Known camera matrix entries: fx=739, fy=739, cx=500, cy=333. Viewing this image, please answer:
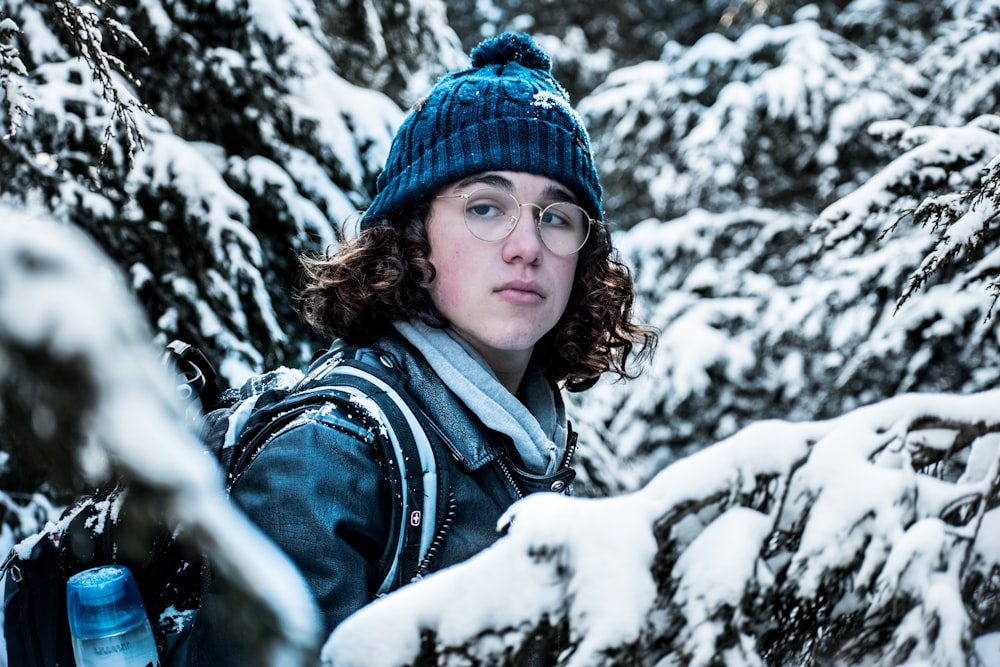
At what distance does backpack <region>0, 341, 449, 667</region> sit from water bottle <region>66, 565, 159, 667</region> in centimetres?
6

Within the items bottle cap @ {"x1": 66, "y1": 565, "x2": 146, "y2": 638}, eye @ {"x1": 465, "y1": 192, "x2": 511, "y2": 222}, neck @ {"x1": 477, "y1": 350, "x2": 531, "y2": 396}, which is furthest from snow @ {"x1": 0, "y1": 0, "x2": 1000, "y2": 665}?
eye @ {"x1": 465, "y1": 192, "x2": 511, "y2": 222}

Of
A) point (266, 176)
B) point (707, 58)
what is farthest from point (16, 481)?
point (707, 58)

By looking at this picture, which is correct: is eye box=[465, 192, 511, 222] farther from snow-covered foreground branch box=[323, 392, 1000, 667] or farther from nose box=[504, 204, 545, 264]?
snow-covered foreground branch box=[323, 392, 1000, 667]

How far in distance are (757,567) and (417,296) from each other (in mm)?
1298

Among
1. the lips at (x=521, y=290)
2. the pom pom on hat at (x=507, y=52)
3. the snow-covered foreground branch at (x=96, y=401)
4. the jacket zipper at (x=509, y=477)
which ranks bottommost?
the jacket zipper at (x=509, y=477)

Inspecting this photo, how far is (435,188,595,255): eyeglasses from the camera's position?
78.3 inches

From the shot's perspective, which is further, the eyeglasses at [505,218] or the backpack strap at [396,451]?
the eyeglasses at [505,218]

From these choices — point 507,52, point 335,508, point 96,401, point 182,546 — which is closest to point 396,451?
point 335,508

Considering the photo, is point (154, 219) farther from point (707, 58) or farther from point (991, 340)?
point (707, 58)

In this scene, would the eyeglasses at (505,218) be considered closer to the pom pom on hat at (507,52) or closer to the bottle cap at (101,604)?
the pom pom on hat at (507,52)

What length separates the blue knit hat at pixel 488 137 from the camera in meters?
1.99

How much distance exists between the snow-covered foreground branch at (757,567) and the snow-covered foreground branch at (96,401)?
291 millimetres

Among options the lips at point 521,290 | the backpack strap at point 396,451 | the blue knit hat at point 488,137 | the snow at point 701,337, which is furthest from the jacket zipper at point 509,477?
the blue knit hat at point 488,137

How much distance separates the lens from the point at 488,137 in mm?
1978
